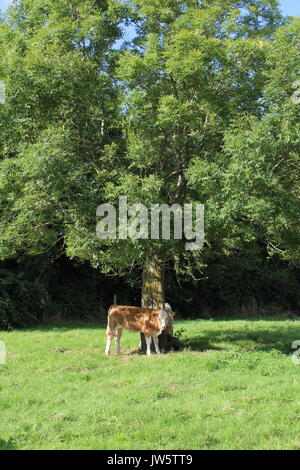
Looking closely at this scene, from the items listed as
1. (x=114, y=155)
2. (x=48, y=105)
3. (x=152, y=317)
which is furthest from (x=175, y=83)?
(x=152, y=317)

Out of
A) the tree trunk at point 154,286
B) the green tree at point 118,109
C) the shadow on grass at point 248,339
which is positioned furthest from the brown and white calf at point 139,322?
the shadow on grass at point 248,339

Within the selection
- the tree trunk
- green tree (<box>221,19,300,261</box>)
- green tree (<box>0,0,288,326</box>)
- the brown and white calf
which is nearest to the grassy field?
the brown and white calf

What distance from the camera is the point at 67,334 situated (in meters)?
16.2

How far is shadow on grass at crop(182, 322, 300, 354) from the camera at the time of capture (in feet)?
44.4

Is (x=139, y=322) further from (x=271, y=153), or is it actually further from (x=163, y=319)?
(x=271, y=153)

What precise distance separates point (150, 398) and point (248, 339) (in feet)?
24.1

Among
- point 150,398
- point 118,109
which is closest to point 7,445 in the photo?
point 150,398

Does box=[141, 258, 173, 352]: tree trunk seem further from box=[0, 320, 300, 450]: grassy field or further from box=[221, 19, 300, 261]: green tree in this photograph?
box=[221, 19, 300, 261]: green tree

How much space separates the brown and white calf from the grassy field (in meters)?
0.53

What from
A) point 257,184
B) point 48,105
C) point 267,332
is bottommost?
point 267,332

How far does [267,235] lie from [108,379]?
5157mm

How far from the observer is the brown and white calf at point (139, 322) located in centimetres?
1219

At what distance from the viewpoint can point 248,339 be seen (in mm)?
15062
